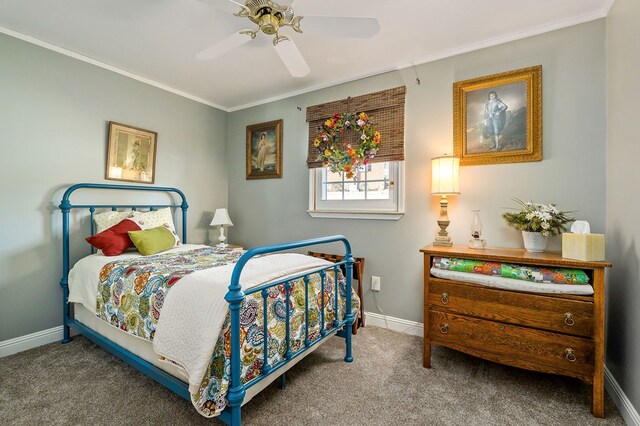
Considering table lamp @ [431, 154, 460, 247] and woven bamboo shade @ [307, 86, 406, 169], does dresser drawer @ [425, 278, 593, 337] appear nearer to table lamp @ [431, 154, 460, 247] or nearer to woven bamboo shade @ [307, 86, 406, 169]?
table lamp @ [431, 154, 460, 247]

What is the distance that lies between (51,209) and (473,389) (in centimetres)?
341

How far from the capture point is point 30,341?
92.0 inches

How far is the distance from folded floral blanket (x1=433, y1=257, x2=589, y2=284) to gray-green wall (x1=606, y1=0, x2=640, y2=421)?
0.27m

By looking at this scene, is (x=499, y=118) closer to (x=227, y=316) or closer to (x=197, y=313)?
(x=227, y=316)

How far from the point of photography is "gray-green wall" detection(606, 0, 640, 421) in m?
1.55

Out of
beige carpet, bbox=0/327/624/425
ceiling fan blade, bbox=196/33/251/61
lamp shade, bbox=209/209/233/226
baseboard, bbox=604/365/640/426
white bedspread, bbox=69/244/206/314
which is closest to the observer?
baseboard, bbox=604/365/640/426

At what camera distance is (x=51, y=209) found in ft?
8.07

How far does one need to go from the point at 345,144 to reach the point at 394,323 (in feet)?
5.78

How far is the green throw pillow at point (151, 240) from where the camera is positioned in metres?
2.44

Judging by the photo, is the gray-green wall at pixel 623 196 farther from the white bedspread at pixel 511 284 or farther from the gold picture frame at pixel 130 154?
the gold picture frame at pixel 130 154

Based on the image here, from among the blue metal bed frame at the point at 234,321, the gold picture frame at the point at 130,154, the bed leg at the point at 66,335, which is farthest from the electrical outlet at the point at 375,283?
the bed leg at the point at 66,335

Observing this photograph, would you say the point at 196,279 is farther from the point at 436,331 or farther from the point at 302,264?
the point at 436,331

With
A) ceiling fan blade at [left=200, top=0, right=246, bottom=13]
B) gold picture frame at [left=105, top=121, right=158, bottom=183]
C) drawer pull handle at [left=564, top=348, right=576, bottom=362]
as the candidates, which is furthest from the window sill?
ceiling fan blade at [left=200, top=0, right=246, bottom=13]

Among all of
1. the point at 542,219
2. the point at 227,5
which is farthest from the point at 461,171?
the point at 227,5
